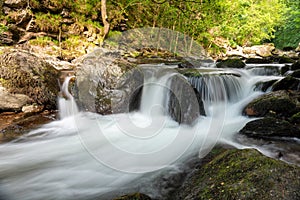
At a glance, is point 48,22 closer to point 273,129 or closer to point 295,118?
point 273,129

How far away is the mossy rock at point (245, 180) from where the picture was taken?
169 cm

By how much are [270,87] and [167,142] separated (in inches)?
166

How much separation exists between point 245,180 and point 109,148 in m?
2.85

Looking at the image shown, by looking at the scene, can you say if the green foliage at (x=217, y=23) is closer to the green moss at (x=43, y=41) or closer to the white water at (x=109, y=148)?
the green moss at (x=43, y=41)

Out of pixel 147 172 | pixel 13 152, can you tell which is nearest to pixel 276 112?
pixel 147 172

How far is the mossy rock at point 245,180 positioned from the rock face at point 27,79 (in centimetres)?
482

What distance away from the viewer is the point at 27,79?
5.43 meters

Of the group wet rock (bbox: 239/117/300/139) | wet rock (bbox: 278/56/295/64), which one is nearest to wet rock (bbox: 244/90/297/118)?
wet rock (bbox: 239/117/300/139)

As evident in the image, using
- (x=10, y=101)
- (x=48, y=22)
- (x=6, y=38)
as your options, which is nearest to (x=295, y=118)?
(x=10, y=101)

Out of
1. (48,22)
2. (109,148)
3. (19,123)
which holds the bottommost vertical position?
(109,148)

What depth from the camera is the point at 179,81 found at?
5719 millimetres

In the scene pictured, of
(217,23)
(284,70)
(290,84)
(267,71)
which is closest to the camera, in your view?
(290,84)

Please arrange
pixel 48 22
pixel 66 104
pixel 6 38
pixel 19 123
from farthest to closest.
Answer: pixel 48 22
pixel 6 38
pixel 66 104
pixel 19 123

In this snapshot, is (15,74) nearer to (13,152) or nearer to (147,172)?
(13,152)
